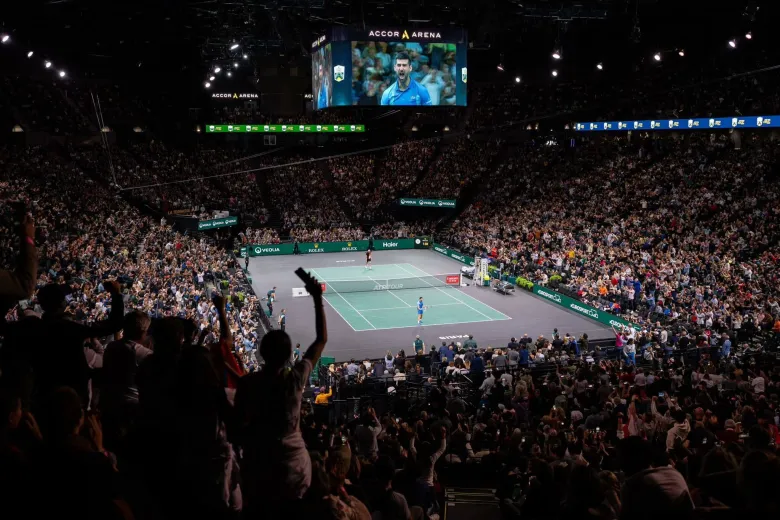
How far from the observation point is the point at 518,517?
199 inches

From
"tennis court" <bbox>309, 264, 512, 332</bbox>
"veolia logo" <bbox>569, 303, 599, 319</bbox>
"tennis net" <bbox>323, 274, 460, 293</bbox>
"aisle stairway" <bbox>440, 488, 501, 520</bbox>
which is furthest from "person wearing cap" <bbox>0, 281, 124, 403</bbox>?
"tennis net" <bbox>323, 274, 460, 293</bbox>

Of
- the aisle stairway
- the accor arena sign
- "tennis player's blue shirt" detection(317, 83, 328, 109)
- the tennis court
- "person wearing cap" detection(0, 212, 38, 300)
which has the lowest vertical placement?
the tennis court

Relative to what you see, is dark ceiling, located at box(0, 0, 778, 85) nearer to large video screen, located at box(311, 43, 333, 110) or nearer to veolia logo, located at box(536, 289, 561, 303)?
→ large video screen, located at box(311, 43, 333, 110)

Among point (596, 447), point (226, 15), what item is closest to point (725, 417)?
point (596, 447)

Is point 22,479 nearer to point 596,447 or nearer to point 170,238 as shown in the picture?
point 596,447

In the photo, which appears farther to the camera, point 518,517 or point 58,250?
point 58,250

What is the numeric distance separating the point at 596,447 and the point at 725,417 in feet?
11.6

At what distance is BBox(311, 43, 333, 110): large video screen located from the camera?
37.5 metres

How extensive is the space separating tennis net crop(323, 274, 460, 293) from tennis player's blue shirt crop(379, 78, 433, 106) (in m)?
10.6

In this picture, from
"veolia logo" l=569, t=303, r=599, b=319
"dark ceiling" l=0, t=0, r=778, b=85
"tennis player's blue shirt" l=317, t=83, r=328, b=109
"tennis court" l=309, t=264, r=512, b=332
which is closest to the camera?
"veolia logo" l=569, t=303, r=599, b=319

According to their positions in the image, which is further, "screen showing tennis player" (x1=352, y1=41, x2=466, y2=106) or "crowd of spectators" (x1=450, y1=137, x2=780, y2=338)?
"screen showing tennis player" (x1=352, y1=41, x2=466, y2=106)

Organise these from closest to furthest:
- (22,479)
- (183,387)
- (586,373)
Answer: (22,479) → (183,387) → (586,373)

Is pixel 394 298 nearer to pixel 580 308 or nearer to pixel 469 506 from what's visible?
pixel 580 308

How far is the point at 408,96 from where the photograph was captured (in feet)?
127
